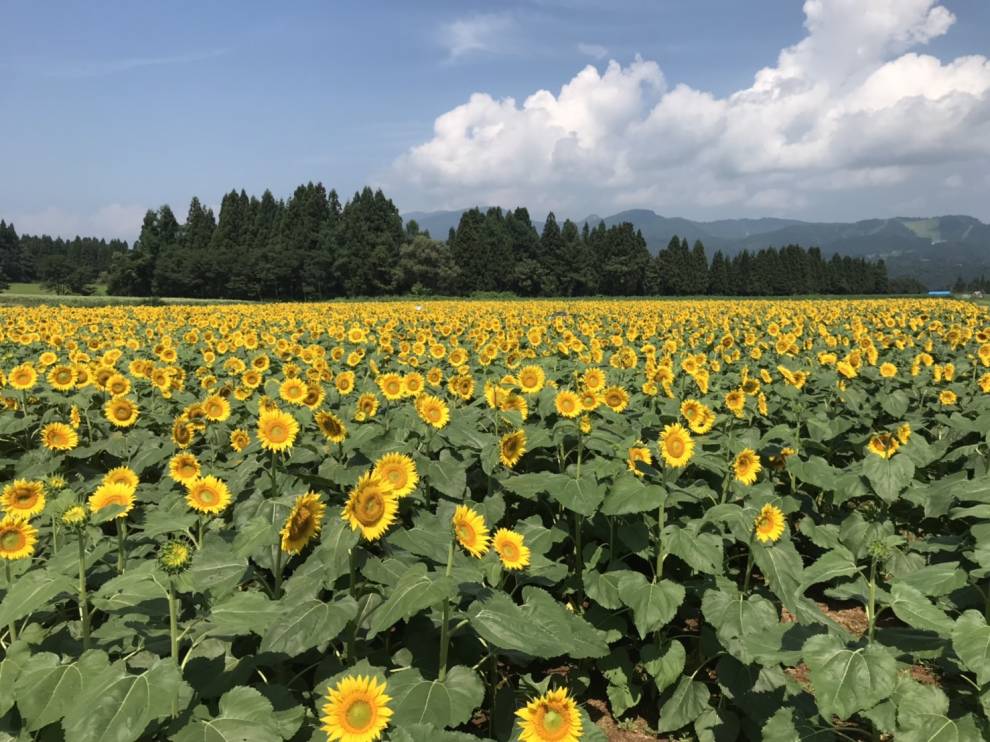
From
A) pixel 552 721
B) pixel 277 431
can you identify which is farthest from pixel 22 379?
pixel 552 721

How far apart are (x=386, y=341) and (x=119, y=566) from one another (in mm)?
7694

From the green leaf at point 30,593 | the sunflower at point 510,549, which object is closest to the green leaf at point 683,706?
the sunflower at point 510,549

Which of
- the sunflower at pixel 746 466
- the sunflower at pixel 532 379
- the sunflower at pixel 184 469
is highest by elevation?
the sunflower at pixel 532 379

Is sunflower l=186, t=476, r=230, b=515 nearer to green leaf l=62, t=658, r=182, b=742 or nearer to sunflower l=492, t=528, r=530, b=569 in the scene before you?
green leaf l=62, t=658, r=182, b=742

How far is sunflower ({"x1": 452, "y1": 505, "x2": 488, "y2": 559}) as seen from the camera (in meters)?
2.44

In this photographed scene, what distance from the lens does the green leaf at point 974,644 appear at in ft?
6.64

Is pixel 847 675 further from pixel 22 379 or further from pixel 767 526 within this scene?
pixel 22 379

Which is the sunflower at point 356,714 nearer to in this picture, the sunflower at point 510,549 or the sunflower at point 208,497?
the sunflower at point 510,549

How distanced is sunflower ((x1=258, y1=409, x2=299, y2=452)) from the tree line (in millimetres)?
73965

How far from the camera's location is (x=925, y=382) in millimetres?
7129

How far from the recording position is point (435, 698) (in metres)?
2.16

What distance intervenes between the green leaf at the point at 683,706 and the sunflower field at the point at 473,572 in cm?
2

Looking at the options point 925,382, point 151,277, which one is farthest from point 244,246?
point 925,382

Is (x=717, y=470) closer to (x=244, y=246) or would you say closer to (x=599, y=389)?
(x=599, y=389)
